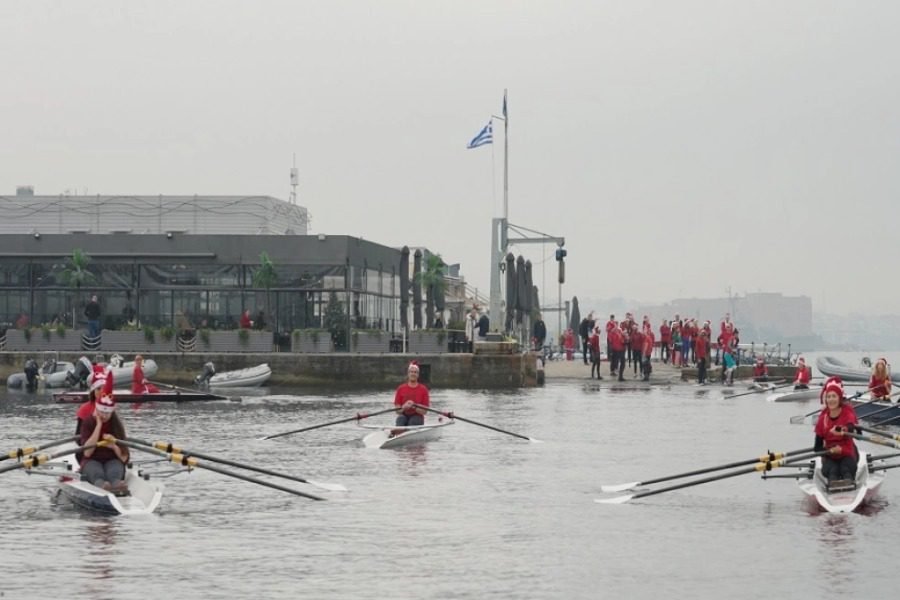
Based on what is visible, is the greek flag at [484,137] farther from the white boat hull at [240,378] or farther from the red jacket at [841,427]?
the red jacket at [841,427]

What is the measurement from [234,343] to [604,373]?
1610cm

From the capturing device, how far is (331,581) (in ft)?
57.2

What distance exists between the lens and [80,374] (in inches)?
2207

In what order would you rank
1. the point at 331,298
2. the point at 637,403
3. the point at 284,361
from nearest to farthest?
the point at 637,403
the point at 284,361
the point at 331,298

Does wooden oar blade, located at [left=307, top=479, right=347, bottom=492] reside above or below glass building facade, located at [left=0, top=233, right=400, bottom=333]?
below

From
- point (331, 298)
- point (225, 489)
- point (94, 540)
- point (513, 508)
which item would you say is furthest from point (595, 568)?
point (331, 298)

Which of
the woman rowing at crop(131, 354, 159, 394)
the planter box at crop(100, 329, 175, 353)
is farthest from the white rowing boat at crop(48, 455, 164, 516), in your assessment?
the planter box at crop(100, 329, 175, 353)

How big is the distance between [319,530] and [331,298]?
156 feet

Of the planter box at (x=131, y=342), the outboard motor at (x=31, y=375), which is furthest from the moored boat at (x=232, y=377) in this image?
the outboard motor at (x=31, y=375)

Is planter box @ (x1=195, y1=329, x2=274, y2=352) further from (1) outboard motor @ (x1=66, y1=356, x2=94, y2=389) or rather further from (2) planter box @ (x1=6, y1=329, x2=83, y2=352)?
(1) outboard motor @ (x1=66, y1=356, x2=94, y2=389)

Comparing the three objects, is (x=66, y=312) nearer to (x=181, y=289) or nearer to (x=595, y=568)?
(x=181, y=289)

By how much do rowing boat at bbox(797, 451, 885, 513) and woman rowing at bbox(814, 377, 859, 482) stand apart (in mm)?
115

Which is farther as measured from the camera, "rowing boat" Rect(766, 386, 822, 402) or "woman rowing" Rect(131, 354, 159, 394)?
"rowing boat" Rect(766, 386, 822, 402)

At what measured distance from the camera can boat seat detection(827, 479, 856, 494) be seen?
23.1 metres
